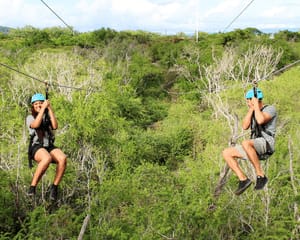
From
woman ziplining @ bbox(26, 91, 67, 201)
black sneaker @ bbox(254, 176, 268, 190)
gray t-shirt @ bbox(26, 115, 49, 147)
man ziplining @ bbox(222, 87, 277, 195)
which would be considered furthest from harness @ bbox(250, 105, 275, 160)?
gray t-shirt @ bbox(26, 115, 49, 147)

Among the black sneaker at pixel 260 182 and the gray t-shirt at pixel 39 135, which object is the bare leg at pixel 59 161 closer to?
the gray t-shirt at pixel 39 135

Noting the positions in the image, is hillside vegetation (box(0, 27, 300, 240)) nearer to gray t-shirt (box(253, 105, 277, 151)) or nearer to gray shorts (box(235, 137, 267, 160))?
gray t-shirt (box(253, 105, 277, 151))

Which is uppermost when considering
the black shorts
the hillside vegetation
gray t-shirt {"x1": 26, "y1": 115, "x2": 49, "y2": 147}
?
gray t-shirt {"x1": 26, "y1": 115, "x2": 49, "y2": 147}

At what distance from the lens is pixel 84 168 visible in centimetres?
1906

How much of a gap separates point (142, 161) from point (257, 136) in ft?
56.2

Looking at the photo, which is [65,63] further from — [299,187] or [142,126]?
[299,187]

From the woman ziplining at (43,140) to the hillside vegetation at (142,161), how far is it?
1.29 m

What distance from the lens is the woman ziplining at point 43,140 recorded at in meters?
6.55

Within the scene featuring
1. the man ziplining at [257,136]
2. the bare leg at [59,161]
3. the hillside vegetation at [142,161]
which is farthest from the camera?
the hillside vegetation at [142,161]

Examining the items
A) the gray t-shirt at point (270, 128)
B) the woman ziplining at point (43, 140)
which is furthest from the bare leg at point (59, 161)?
the gray t-shirt at point (270, 128)

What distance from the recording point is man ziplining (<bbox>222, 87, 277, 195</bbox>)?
620 cm

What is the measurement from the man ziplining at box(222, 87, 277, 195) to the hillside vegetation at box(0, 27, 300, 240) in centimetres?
106

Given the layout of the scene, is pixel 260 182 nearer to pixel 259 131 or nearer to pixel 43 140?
pixel 259 131

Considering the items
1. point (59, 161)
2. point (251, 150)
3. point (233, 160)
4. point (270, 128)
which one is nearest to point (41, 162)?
point (59, 161)
